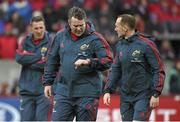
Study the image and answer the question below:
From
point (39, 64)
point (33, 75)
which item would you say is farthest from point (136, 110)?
point (33, 75)

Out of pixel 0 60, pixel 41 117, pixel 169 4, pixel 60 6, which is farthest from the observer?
pixel 169 4

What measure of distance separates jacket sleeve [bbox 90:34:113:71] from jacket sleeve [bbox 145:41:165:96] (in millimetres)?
616

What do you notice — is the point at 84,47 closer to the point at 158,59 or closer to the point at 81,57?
the point at 81,57

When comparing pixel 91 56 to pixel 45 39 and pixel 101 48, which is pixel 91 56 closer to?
pixel 101 48

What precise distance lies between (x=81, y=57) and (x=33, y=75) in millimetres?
2505

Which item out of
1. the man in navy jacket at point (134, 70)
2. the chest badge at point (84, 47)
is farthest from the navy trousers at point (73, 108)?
the chest badge at point (84, 47)

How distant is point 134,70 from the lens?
31.0 ft

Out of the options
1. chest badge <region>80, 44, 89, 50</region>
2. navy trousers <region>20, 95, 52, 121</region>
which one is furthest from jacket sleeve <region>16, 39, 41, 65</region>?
chest badge <region>80, 44, 89, 50</region>

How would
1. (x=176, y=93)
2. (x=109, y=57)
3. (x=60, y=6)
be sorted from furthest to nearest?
(x=60, y=6) < (x=176, y=93) < (x=109, y=57)

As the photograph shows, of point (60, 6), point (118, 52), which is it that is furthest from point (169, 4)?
point (118, 52)

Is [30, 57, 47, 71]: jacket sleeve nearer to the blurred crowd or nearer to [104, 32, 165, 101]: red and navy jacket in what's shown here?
[104, 32, 165, 101]: red and navy jacket

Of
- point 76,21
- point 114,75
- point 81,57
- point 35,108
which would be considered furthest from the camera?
point 35,108

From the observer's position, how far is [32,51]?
1153cm

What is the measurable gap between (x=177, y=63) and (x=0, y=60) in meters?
5.02
